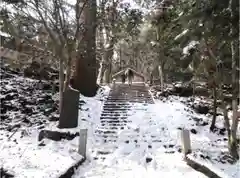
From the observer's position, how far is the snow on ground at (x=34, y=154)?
5.90 m

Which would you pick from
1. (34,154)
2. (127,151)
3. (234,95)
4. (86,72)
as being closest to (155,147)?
(127,151)

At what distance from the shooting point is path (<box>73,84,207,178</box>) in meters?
7.25

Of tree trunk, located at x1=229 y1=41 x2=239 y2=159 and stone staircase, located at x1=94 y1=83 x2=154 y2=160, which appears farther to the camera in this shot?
stone staircase, located at x1=94 y1=83 x2=154 y2=160

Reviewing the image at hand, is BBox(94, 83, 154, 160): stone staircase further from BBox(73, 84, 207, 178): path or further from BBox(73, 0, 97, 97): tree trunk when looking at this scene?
BBox(73, 0, 97, 97): tree trunk

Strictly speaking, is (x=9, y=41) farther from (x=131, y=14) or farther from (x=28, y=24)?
(x=131, y=14)

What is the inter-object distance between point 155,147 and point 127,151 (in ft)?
2.96

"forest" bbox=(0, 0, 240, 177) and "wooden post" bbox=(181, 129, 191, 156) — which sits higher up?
"forest" bbox=(0, 0, 240, 177)

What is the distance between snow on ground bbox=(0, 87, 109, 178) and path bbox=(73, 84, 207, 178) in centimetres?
57

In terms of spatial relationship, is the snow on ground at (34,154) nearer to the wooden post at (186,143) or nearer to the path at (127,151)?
the path at (127,151)

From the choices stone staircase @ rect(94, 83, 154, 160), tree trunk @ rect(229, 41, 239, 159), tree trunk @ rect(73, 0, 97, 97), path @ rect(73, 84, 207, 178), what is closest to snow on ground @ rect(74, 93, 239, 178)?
path @ rect(73, 84, 207, 178)

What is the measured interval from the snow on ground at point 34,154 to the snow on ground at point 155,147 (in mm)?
550

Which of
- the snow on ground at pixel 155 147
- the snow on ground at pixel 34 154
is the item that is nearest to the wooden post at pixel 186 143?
the snow on ground at pixel 155 147

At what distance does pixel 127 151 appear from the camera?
9.00 meters

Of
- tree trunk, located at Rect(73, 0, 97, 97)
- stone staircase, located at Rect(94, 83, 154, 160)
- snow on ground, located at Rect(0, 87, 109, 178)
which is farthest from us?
tree trunk, located at Rect(73, 0, 97, 97)
